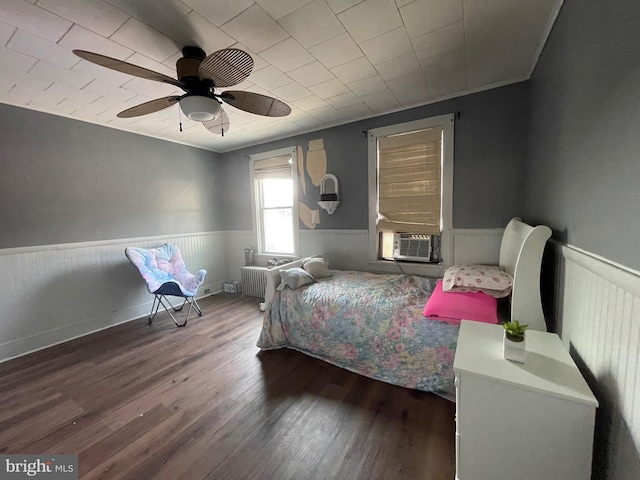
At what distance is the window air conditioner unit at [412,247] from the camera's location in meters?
3.02

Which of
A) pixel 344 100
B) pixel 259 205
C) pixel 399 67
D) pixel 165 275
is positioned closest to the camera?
pixel 399 67

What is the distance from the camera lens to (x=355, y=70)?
85.7 inches

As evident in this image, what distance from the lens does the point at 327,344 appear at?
2312mm

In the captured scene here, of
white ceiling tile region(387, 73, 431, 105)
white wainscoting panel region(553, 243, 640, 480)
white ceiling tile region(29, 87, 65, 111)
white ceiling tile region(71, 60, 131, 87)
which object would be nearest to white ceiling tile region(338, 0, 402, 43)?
white ceiling tile region(387, 73, 431, 105)

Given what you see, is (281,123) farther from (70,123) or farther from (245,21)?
(70,123)

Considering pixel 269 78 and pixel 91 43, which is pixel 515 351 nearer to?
pixel 269 78

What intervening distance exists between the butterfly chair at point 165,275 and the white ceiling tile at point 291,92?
7.39 feet

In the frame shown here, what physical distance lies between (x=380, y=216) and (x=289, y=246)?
1.62 meters

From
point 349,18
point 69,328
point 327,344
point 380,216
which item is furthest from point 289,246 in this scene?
point 349,18

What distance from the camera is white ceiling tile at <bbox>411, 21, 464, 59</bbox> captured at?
1705 mm

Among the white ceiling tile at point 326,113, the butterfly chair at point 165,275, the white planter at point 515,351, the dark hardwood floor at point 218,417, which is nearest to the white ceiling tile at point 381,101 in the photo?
the white ceiling tile at point 326,113

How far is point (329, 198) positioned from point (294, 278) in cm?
132

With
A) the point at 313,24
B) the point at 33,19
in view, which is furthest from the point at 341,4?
the point at 33,19

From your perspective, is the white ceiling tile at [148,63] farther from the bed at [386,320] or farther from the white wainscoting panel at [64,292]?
the white wainscoting panel at [64,292]
